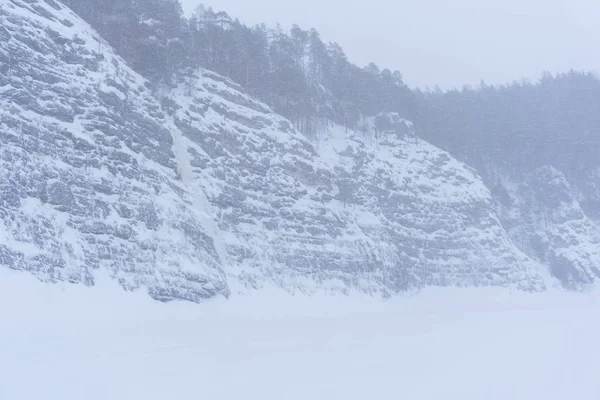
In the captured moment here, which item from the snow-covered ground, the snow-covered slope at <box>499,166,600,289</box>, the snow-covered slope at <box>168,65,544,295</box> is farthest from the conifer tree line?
the snow-covered ground

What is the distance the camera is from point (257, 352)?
17.8 meters

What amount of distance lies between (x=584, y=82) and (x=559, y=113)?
25.0ft

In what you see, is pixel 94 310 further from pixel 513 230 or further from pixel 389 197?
pixel 513 230

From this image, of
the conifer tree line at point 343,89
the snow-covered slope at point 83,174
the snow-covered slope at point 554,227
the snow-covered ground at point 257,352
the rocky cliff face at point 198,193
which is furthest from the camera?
the snow-covered slope at point 554,227

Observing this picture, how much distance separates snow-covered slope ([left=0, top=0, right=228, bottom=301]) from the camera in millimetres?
23656

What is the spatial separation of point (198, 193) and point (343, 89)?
85.6 feet

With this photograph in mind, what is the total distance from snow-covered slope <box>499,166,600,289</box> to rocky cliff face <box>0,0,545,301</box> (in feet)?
23.3

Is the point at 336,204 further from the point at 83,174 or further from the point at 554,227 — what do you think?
the point at 554,227

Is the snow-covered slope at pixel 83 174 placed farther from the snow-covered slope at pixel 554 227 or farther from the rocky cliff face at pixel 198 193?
the snow-covered slope at pixel 554 227

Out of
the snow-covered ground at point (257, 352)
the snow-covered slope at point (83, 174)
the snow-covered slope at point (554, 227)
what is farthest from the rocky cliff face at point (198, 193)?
the snow-covered slope at point (554, 227)

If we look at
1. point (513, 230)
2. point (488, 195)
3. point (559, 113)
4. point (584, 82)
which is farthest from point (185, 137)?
point (584, 82)

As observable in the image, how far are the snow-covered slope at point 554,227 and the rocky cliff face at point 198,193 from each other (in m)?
7.09

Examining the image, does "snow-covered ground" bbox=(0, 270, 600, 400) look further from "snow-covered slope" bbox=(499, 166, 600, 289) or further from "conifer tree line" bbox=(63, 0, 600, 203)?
"snow-covered slope" bbox=(499, 166, 600, 289)

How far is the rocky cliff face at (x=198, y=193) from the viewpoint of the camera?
25250mm
